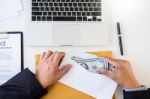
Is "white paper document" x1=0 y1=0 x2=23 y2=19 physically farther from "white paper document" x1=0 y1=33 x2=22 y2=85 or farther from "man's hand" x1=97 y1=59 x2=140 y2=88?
"man's hand" x1=97 y1=59 x2=140 y2=88

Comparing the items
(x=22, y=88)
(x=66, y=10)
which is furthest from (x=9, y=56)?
(x=66, y=10)

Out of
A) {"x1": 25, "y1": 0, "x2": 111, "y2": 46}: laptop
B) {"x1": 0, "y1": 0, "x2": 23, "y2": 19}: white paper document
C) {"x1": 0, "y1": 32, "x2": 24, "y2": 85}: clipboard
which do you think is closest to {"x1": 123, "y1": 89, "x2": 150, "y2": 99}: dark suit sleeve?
{"x1": 25, "y1": 0, "x2": 111, "y2": 46}: laptop

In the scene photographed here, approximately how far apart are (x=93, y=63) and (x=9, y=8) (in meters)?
0.36

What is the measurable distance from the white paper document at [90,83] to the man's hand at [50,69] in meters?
0.03

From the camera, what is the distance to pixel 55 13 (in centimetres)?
97

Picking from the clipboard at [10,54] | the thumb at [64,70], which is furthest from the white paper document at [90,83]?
the clipboard at [10,54]

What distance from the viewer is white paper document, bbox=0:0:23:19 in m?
0.98

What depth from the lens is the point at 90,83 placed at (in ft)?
3.10

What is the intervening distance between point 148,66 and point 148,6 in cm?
22

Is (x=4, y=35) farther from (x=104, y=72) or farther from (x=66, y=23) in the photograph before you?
(x=104, y=72)

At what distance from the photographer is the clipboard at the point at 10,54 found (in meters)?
0.96

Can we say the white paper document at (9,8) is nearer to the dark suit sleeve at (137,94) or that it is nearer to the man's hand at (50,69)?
the man's hand at (50,69)

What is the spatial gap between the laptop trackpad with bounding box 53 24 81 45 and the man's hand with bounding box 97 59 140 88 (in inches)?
5.4

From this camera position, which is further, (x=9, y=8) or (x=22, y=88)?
(x=9, y=8)
